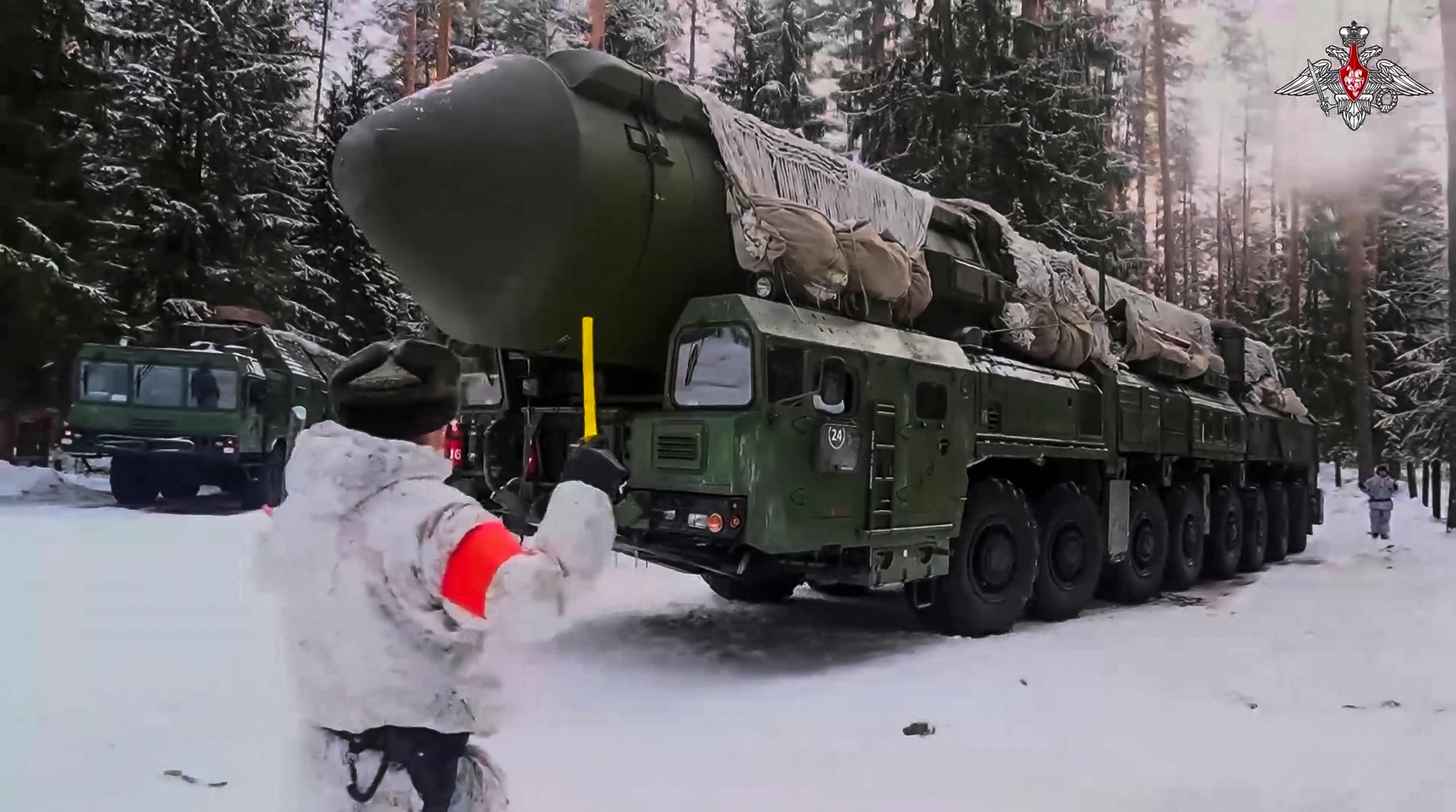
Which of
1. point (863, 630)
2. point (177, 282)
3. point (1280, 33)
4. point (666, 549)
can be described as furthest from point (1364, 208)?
point (177, 282)

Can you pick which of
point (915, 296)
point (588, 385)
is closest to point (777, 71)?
point (915, 296)

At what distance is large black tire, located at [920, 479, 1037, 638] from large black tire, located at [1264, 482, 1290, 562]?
6.21m

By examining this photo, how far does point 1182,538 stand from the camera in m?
8.34

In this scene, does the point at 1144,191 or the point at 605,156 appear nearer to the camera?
the point at 605,156

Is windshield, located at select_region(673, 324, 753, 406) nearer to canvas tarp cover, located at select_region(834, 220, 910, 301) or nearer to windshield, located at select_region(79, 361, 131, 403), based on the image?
canvas tarp cover, located at select_region(834, 220, 910, 301)

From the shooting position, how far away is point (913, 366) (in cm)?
512

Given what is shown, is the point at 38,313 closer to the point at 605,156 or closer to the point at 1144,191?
the point at 605,156

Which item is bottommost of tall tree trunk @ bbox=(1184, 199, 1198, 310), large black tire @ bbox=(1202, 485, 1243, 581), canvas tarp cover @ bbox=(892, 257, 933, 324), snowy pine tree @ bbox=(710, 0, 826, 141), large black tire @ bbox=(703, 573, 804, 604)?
large black tire @ bbox=(703, 573, 804, 604)

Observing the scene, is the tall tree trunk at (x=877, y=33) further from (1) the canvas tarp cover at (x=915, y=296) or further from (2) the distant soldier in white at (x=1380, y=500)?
(1) the canvas tarp cover at (x=915, y=296)

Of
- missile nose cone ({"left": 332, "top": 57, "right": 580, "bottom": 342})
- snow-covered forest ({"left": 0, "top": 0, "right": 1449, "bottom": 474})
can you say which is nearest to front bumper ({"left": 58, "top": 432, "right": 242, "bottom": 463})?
snow-covered forest ({"left": 0, "top": 0, "right": 1449, "bottom": 474})

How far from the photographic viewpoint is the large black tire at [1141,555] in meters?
7.51

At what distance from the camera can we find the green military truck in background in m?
11.3

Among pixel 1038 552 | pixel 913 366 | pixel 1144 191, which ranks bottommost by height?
pixel 1038 552

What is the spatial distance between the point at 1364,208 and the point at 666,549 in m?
10.0
